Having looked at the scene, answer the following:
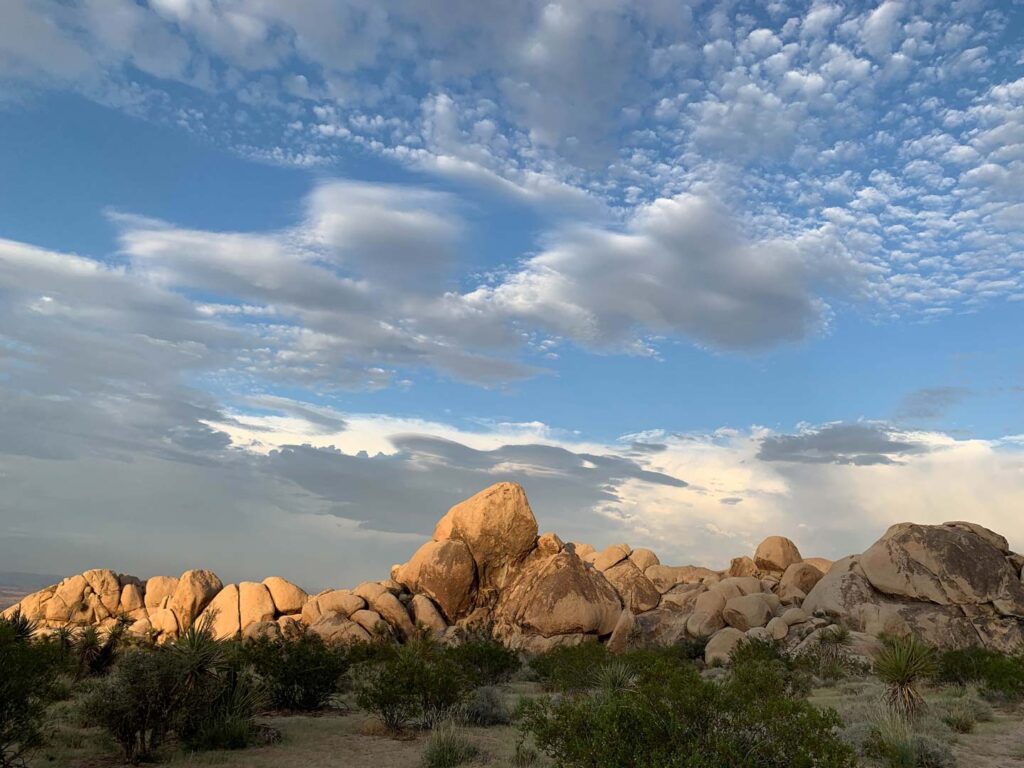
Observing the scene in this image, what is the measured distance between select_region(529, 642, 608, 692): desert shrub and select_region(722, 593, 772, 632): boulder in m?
14.5

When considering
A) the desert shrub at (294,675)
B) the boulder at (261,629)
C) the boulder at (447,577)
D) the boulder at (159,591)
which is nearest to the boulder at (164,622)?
the boulder at (159,591)

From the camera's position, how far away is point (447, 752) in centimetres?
1349

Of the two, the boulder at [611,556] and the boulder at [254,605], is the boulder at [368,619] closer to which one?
the boulder at [254,605]

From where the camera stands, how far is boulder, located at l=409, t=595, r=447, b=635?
157ft

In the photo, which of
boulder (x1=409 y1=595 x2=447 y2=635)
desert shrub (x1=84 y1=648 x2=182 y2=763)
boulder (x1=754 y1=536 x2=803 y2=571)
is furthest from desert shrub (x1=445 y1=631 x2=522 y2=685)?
boulder (x1=754 y1=536 x2=803 y2=571)

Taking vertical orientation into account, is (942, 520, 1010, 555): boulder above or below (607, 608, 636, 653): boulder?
above

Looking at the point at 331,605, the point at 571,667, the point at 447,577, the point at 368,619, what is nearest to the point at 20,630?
the point at 571,667

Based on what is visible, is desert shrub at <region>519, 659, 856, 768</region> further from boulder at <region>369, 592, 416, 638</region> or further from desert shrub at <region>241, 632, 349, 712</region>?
boulder at <region>369, 592, 416, 638</region>

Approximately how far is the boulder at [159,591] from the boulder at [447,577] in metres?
18.1

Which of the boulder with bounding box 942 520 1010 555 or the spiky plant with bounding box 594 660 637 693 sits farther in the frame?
the boulder with bounding box 942 520 1010 555

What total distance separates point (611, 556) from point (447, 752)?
156 feet

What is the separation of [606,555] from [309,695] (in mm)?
41642

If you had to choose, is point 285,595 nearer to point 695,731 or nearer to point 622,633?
point 622,633

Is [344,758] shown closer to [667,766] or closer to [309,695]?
[309,695]
